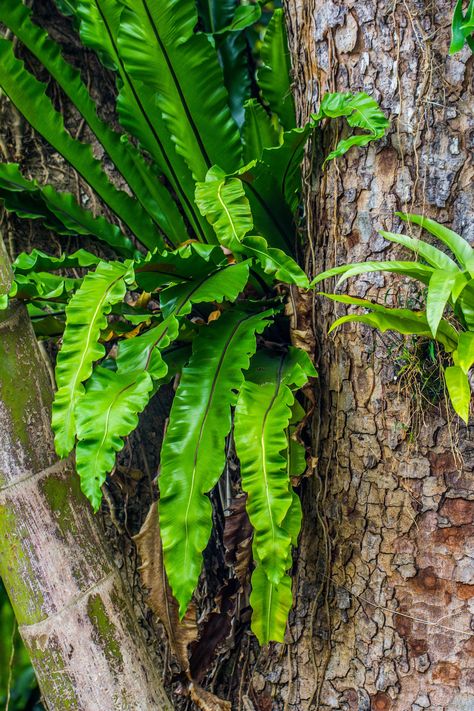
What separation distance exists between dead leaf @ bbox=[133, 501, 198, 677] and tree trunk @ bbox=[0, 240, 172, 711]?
106 millimetres

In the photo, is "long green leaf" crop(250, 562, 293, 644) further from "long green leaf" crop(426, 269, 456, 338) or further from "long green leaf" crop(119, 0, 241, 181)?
"long green leaf" crop(119, 0, 241, 181)

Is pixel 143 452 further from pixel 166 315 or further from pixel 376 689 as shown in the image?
pixel 376 689

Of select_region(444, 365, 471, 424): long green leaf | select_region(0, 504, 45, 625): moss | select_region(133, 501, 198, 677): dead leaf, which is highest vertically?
select_region(444, 365, 471, 424): long green leaf

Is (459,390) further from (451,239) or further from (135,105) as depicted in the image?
(135,105)

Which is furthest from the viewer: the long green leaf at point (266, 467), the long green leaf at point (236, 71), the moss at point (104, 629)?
the long green leaf at point (236, 71)

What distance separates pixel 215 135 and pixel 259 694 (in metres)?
1.42

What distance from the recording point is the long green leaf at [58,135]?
1589 millimetres

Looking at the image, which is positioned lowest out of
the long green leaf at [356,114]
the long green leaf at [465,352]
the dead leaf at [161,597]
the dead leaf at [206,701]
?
the dead leaf at [206,701]

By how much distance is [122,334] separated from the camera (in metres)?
1.47

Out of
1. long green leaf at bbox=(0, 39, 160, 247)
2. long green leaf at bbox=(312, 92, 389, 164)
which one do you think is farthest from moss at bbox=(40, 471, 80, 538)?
long green leaf at bbox=(312, 92, 389, 164)

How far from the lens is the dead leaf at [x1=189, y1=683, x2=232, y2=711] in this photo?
1.37 meters

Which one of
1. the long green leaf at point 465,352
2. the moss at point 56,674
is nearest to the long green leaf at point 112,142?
the long green leaf at point 465,352

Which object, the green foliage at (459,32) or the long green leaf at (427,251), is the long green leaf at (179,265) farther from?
the green foliage at (459,32)

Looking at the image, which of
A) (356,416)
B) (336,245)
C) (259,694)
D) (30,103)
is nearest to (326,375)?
(356,416)
